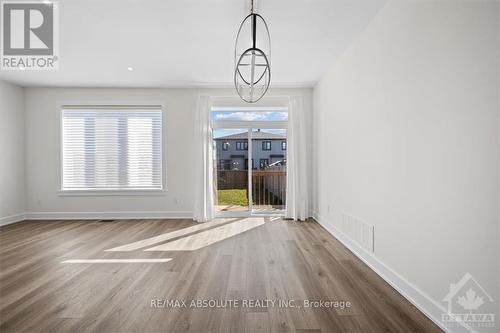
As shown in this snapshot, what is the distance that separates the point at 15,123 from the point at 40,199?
61.5 inches

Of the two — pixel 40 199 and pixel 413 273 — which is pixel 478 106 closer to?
pixel 413 273

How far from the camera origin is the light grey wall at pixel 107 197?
208 inches

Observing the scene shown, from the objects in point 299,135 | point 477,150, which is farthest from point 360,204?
point 299,135

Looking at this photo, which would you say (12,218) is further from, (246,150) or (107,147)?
(246,150)

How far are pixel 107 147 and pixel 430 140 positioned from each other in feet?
17.8

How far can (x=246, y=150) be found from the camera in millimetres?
5551

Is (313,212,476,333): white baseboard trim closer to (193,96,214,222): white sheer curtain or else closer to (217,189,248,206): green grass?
(217,189,248,206): green grass

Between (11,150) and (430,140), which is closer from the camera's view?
(430,140)

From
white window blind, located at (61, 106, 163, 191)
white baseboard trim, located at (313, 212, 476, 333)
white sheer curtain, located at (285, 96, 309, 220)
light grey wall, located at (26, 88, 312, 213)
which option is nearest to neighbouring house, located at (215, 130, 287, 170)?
white sheer curtain, located at (285, 96, 309, 220)

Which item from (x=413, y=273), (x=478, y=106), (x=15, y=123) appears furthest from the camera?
(x=15, y=123)

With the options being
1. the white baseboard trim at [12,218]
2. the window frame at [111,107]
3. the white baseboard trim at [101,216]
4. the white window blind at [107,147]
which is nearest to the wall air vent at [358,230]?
the white baseboard trim at [101,216]

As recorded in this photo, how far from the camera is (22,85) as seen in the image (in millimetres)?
5141

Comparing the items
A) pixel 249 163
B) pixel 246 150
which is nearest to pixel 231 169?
pixel 249 163

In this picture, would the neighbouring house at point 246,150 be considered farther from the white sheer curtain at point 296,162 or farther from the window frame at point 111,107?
the window frame at point 111,107
